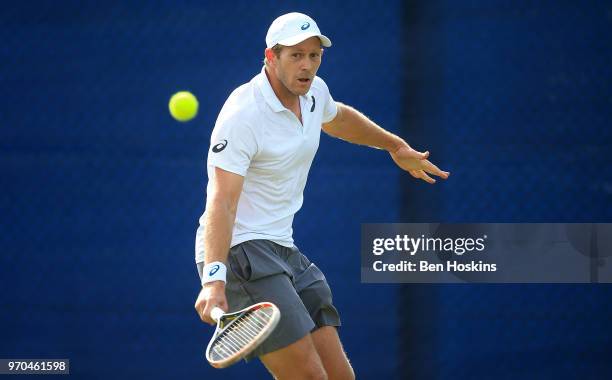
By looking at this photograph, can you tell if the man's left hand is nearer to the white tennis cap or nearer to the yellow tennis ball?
the white tennis cap

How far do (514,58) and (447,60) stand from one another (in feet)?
1.02

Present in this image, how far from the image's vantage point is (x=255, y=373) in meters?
5.20

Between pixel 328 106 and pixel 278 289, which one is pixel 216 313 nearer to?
pixel 278 289

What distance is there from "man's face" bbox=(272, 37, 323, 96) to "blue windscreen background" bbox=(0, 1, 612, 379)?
4.45ft

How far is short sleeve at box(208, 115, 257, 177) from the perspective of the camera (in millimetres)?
3555

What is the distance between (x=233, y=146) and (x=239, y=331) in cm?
65

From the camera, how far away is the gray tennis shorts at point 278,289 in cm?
362

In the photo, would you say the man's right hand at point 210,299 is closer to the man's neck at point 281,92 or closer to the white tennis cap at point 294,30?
the man's neck at point 281,92

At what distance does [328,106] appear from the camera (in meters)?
4.16

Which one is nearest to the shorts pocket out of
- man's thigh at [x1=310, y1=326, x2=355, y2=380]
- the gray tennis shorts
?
the gray tennis shorts

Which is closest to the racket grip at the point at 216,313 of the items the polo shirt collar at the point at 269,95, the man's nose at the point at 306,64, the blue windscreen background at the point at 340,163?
the polo shirt collar at the point at 269,95

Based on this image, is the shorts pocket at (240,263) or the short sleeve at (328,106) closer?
the shorts pocket at (240,263)

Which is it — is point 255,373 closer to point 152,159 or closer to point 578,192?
point 152,159

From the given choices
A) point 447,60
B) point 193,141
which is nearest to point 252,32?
point 193,141
